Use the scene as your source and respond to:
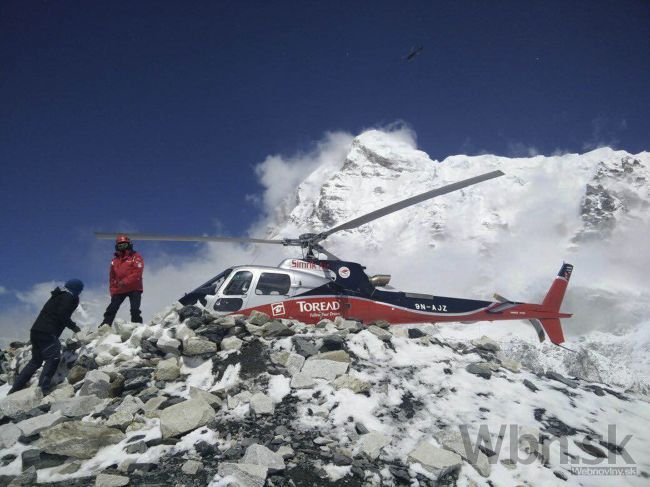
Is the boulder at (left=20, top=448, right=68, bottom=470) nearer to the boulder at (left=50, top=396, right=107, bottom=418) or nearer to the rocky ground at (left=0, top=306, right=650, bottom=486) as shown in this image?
the rocky ground at (left=0, top=306, right=650, bottom=486)

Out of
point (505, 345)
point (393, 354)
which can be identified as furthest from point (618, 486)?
point (505, 345)

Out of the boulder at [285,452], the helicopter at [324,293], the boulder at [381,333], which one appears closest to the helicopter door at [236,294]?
the helicopter at [324,293]

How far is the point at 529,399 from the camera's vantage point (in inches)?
245

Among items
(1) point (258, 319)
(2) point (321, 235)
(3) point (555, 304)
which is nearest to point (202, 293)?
(1) point (258, 319)

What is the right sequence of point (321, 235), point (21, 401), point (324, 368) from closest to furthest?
point (324, 368)
point (21, 401)
point (321, 235)

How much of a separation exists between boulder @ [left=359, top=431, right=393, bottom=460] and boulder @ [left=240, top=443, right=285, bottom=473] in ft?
3.65

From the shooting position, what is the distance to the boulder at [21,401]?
6395 millimetres

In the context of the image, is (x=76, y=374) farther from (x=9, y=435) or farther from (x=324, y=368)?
(x=324, y=368)

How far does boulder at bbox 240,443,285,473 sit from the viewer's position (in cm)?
404

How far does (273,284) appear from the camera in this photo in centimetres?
947

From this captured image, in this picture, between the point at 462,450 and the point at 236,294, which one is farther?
the point at 236,294

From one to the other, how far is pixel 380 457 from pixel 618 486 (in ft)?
9.67

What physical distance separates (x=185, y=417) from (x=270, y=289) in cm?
463

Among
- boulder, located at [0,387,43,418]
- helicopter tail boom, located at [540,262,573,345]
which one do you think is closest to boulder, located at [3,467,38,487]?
boulder, located at [0,387,43,418]
